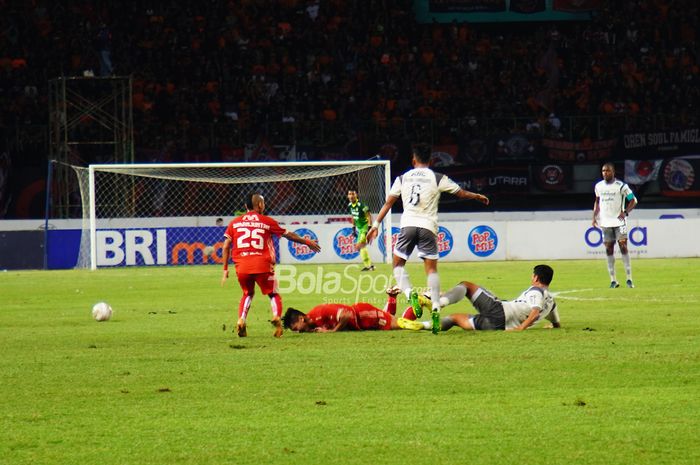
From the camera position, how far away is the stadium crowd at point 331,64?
124ft

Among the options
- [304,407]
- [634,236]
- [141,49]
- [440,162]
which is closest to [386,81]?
[440,162]

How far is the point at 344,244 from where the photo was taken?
33.2m

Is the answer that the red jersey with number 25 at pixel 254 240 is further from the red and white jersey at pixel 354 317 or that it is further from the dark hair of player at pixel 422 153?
the dark hair of player at pixel 422 153

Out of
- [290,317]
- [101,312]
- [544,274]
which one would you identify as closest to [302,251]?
[101,312]

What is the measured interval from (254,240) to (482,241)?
67.3 feet

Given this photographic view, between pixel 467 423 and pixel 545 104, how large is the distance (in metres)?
34.1

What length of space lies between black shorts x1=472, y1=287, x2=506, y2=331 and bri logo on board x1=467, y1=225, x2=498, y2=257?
19686mm

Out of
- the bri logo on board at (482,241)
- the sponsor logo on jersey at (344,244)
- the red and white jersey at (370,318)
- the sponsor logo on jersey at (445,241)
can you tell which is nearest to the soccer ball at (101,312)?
the red and white jersey at (370,318)

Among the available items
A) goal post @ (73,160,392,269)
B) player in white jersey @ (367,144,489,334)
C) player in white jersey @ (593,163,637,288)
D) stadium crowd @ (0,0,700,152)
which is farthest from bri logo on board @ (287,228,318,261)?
player in white jersey @ (367,144,489,334)

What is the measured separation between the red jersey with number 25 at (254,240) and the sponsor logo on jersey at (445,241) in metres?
20.0

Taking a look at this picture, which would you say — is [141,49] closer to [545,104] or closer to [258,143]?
[258,143]


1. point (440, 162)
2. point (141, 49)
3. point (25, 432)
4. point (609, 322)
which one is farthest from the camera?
point (141, 49)

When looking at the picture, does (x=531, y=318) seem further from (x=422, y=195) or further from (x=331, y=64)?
(x=331, y=64)

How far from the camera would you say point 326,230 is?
33062 millimetres
